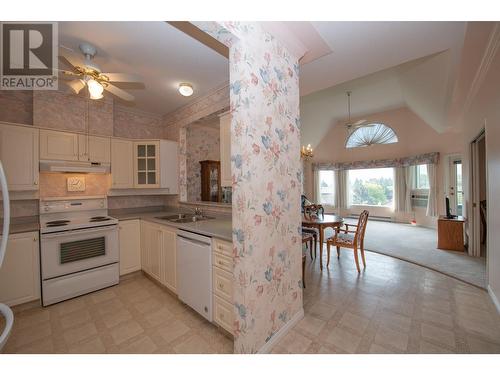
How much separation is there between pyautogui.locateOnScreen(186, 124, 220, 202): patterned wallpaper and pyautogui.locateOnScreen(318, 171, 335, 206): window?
17.1 feet

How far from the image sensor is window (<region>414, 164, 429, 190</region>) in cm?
589

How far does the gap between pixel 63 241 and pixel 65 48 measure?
195 cm

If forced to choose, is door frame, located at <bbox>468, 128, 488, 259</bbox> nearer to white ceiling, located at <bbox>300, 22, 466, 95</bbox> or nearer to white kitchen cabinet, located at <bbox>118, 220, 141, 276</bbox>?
white ceiling, located at <bbox>300, 22, 466, 95</bbox>

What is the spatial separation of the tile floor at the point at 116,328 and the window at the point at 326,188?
6737mm

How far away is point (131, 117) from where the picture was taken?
11.3 feet

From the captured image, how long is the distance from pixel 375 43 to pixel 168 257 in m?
2.99

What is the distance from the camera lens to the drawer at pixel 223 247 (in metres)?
1.61

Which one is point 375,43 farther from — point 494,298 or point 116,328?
point 116,328

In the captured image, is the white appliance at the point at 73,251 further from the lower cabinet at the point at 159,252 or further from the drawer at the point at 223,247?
the drawer at the point at 223,247

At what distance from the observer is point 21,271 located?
2.05m

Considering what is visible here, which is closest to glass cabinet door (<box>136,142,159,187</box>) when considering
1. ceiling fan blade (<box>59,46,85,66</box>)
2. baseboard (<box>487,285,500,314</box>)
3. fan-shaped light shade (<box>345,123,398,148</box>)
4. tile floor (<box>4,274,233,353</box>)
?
ceiling fan blade (<box>59,46,85,66</box>)

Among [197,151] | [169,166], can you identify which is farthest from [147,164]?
[197,151]
